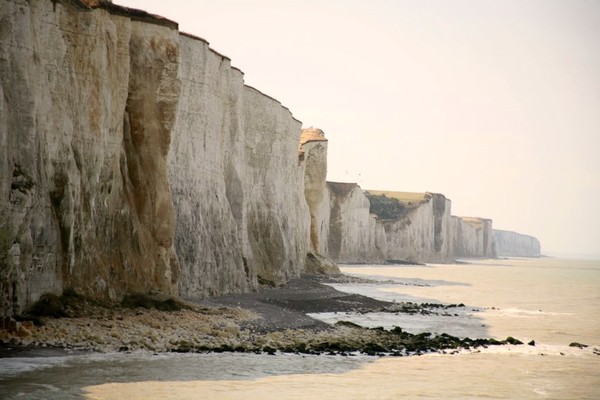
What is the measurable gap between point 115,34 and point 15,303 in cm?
756

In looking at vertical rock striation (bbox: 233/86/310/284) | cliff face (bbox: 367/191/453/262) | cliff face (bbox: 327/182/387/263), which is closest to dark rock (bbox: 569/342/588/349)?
vertical rock striation (bbox: 233/86/310/284)

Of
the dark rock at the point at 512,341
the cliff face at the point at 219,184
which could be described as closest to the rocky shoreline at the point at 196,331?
the dark rock at the point at 512,341

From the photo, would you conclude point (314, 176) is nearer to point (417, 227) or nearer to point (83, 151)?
point (83, 151)

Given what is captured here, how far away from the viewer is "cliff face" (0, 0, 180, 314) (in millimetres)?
18469

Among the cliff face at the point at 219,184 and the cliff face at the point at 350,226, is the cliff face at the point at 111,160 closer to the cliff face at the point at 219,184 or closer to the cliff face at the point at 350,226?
the cliff face at the point at 219,184

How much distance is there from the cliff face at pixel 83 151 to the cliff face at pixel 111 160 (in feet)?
0.10

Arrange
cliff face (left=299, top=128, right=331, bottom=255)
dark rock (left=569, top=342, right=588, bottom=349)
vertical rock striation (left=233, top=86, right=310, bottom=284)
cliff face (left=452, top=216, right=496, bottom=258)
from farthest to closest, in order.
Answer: cliff face (left=452, top=216, right=496, bottom=258), cliff face (left=299, top=128, right=331, bottom=255), vertical rock striation (left=233, top=86, right=310, bottom=284), dark rock (left=569, top=342, right=588, bottom=349)

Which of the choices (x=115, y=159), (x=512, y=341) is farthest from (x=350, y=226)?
(x=115, y=159)

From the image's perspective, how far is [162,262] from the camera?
77.5ft

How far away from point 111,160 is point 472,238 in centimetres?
13786

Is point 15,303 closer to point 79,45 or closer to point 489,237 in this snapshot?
point 79,45

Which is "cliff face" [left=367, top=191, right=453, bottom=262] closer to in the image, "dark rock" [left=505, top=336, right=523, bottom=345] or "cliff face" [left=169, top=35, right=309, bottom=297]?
"cliff face" [left=169, top=35, right=309, bottom=297]

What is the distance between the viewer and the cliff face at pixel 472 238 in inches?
5866

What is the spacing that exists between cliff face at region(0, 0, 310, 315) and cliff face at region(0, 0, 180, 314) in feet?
0.10
